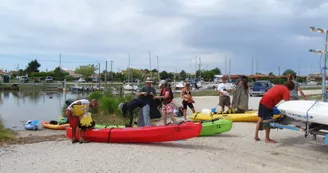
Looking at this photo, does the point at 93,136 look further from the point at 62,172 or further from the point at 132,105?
the point at 62,172

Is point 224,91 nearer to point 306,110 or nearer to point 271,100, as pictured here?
point 271,100

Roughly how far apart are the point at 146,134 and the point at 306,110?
3.61m

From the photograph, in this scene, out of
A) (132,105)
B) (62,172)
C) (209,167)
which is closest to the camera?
(62,172)

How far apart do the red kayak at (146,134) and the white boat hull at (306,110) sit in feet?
6.62

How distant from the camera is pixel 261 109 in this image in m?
8.20

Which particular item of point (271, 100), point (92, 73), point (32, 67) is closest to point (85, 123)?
point (271, 100)

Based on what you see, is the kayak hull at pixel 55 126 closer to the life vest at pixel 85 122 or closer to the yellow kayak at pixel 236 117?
the life vest at pixel 85 122

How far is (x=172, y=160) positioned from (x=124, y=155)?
104 centimetres

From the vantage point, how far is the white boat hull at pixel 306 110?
6727 mm

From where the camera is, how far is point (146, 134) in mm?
7816

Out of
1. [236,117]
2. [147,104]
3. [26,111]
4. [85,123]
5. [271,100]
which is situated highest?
[271,100]

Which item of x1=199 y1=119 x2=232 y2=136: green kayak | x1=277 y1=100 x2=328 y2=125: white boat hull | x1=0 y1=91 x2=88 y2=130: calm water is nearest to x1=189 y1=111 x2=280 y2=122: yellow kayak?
x1=199 y1=119 x2=232 y2=136: green kayak

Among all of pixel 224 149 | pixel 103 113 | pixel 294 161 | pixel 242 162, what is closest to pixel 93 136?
pixel 224 149

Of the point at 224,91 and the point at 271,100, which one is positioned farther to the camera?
the point at 224,91
